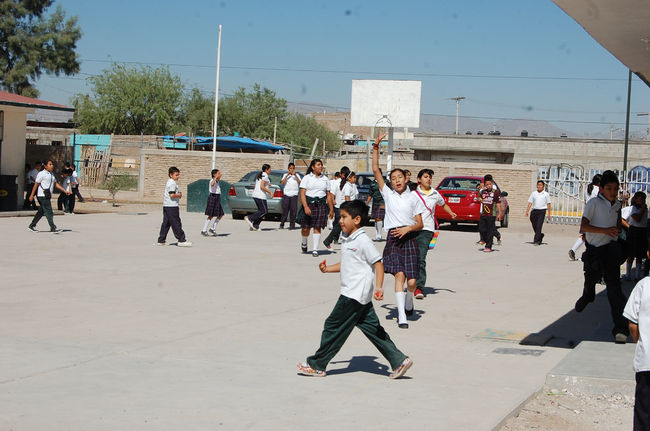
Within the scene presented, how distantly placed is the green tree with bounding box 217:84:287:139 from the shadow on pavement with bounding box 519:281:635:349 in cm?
6303

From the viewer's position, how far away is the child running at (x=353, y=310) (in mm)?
6488

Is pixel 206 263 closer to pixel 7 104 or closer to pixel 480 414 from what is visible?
pixel 480 414

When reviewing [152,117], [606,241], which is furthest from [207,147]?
[606,241]

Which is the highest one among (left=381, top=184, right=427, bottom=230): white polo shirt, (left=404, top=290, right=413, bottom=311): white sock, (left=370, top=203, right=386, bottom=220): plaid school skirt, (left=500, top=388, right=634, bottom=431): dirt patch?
(left=381, top=184, right=427, bottom=230): white polo shirt

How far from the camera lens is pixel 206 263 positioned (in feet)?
45.7

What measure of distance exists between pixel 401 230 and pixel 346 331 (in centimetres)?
267

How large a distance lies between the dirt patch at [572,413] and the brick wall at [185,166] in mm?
27535

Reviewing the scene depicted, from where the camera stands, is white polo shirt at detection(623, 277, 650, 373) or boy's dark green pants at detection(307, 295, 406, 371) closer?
white polo shirt at detection(623, 277, 650, 373)

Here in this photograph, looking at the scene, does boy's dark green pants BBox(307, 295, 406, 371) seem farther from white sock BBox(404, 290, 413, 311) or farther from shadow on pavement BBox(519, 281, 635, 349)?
white sock BBox(404, 290, 413, 311)

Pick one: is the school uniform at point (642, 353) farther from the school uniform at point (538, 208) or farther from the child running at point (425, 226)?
the school uniform at point (538, 208)

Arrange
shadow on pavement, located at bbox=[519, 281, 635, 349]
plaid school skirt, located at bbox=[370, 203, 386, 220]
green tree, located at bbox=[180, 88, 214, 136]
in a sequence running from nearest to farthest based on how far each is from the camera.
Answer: shadow on pavement, located at bbox=[519, 281, 635, 349] → plaid school skirt, located at bbox=[370, 203, 386, 220] → green tree, located at bbox=[180, 88, 214, 136]

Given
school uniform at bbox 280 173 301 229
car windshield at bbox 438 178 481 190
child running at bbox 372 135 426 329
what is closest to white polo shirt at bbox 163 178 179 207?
school uniform at bbox 280 173 301 229

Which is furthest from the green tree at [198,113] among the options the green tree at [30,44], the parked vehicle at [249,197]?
the parked vehicle at [249,197]

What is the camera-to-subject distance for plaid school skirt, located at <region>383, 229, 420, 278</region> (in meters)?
8.99
